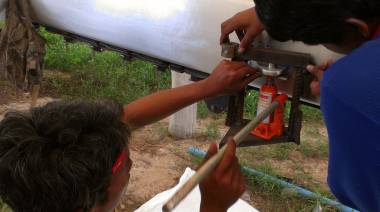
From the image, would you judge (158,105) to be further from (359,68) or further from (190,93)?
(359,68)

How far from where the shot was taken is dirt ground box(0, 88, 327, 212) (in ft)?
9.41

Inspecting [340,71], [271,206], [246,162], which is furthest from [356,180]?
[246,162]

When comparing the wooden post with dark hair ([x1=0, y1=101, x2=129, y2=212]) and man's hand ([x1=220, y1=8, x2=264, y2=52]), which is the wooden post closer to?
man's hand ([x1=220, y1=8, x2=264, y2=52])

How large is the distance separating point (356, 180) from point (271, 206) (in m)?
1.88

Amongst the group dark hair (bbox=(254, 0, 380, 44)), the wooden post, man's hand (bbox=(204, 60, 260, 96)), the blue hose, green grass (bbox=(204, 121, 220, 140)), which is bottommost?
the blue hose

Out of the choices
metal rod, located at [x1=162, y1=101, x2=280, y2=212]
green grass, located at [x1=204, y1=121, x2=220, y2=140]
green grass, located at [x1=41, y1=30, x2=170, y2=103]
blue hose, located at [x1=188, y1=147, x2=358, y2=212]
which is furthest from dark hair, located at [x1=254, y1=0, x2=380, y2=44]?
green grass, located at [x1=41, y1=30, x2=170, y2=103]

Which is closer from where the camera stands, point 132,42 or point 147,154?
point 132,42

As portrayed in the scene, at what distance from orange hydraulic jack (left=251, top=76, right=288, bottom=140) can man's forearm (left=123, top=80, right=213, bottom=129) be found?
24 cm

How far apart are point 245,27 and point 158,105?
417 mm


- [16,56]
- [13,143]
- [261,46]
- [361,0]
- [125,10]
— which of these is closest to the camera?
[361,0]

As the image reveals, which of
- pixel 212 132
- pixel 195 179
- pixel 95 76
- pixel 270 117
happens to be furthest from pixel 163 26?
pixel 95 76

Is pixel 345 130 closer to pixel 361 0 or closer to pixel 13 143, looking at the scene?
pixel 361 0

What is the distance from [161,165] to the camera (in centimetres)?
320

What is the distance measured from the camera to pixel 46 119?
3.74ft
